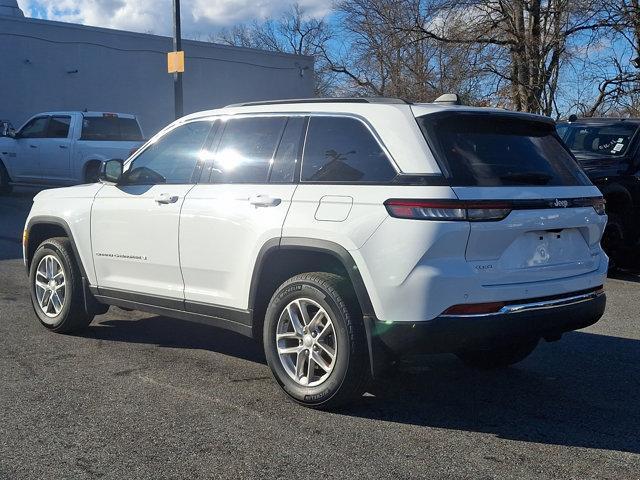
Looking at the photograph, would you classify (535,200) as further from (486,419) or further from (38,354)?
(38,354)

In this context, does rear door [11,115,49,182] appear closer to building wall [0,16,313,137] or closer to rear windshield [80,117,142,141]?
rear windshield [80,117,142,141]

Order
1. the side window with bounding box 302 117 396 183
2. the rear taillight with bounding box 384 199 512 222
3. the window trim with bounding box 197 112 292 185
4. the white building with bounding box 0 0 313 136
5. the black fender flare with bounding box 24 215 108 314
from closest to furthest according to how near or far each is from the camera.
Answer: the rear taillight with bounding box 384 199 512 222 → the side window with bounding box 302 117 396 183 → the window trim with bounding box 197 112 292 185 → the black fender flare with bounding box 24 215 108 314 → the white building with bounding box 0 0 313 136

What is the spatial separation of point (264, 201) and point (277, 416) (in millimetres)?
1307

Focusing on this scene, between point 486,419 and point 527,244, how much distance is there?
3.47 ft

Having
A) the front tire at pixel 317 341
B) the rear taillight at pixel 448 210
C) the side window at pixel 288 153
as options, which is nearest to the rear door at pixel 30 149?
the side window at pixel 288 153

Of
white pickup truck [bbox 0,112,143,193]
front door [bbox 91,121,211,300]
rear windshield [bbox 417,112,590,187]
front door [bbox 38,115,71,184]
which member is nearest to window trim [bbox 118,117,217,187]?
front door [bbox 91,121,211,300]

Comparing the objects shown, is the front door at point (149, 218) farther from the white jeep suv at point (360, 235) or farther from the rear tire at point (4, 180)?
the rear tire at point (4, 180)

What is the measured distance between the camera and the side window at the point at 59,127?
16391 mm

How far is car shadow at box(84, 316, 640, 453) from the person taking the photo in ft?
14.1

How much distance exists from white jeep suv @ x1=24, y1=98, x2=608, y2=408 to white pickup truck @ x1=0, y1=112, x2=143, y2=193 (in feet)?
35.2

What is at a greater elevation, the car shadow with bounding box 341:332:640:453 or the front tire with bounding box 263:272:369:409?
the front tire with bounding box 263:272:369:409

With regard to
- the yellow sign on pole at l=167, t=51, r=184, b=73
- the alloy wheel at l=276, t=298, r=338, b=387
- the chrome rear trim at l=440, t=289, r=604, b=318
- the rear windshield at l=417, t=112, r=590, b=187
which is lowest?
the alloy wheel at l=276, t=298, r=338, b=387

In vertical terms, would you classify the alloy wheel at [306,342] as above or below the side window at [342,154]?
below

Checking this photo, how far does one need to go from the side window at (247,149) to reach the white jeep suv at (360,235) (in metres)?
0.01
